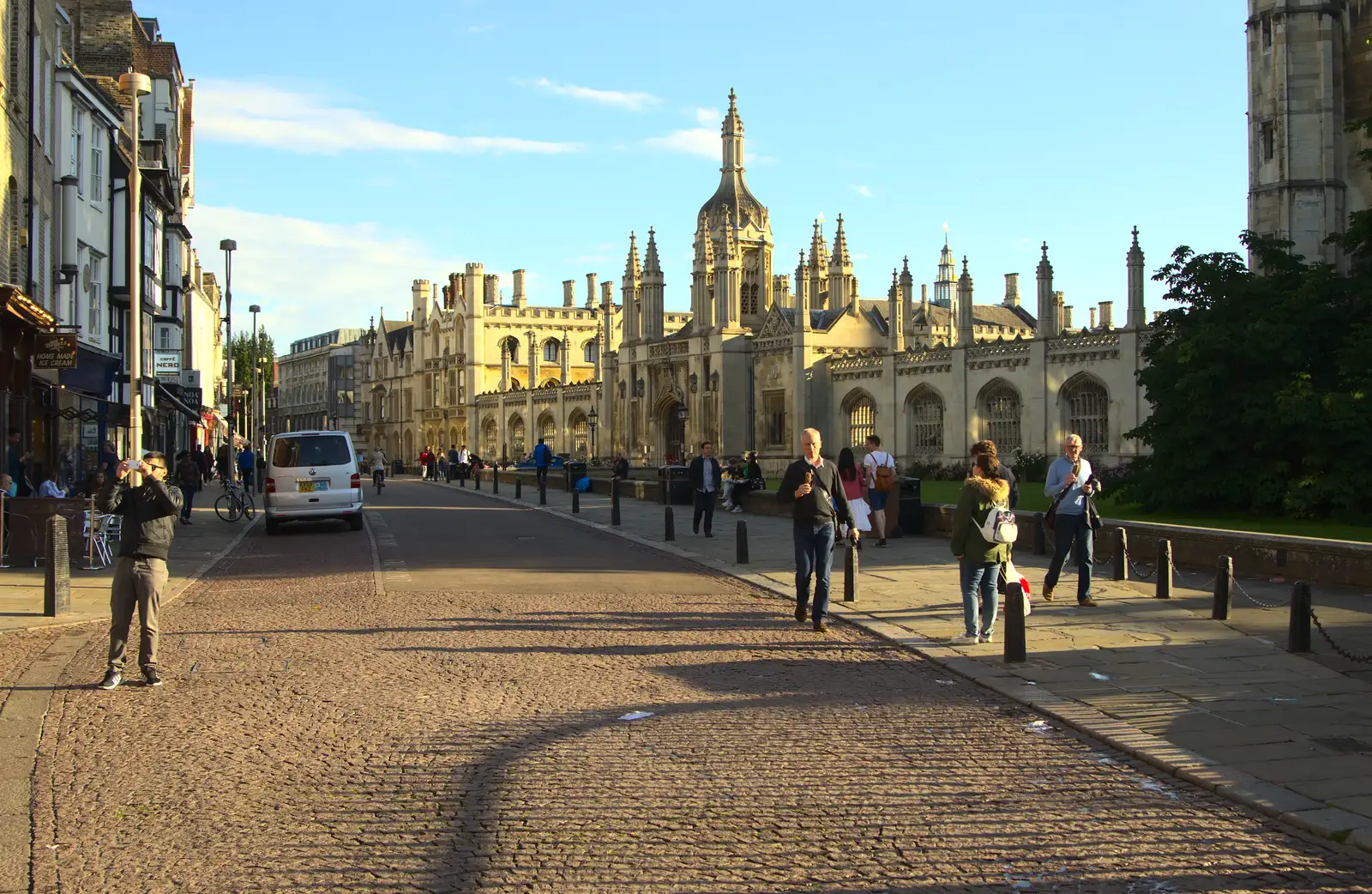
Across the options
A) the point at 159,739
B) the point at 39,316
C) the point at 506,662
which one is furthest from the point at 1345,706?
the point at 39,316

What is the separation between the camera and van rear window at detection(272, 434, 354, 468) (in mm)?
22672

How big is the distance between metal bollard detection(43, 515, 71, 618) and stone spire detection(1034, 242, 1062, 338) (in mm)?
34237

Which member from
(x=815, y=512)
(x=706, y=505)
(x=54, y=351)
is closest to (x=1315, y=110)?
(x=706, y=505)

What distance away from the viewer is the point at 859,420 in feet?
173

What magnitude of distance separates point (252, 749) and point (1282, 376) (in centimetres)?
1594

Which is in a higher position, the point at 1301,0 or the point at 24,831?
the point at 1301,0

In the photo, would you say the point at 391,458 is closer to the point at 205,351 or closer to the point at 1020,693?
the point at 205,351

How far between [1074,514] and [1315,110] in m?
18.0

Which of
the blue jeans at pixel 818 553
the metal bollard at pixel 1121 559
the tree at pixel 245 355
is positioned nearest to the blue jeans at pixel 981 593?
the blue jeans at pixel 818 553

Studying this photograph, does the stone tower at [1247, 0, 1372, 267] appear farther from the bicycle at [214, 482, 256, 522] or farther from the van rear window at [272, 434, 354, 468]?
the bicycle at [214, 482, 256, 522]

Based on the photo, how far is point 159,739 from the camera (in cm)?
714

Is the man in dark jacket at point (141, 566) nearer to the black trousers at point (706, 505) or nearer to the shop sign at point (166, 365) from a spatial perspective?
the black trousers at point (706, 505)

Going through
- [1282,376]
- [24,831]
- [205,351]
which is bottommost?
[24,831]

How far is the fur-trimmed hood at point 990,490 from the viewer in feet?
33.7
